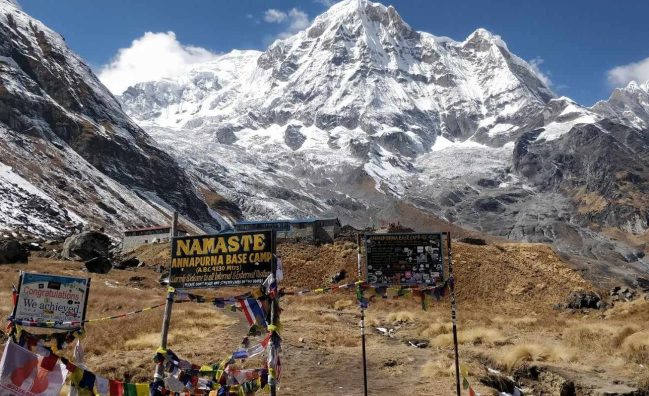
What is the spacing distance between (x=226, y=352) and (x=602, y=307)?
30575mm

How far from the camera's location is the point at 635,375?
17.7 meters

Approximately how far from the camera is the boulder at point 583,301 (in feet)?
134

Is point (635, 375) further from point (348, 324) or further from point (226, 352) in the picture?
point (348, 324)

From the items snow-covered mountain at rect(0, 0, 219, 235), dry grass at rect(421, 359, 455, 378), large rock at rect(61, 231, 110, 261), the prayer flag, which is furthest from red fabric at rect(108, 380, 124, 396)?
snow-covered mountain at rect(0, 0, 219, 235)

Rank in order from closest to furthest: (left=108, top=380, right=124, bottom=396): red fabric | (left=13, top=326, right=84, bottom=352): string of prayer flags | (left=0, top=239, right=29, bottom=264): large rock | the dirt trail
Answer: (left=108, top=380, right=124, bottom=396): red fabric, (left=13, top=326, right=84, bottom=352): string of prayer flags, the dirt trail, (left=0, top=239, right=29, bottom=264): large rock

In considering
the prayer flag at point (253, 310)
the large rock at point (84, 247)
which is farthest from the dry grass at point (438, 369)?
the large rock at point (84, 247)

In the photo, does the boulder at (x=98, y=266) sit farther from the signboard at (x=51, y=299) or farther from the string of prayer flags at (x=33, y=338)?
the signboard at (x=51, y=299)

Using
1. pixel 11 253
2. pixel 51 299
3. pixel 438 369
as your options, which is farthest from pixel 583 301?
pixel 11 253

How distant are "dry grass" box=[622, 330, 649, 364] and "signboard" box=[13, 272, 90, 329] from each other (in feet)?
58.9

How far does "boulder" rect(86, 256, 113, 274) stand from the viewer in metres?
54.0

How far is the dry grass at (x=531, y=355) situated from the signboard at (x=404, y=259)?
768 cm

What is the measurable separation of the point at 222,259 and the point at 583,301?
35637 millimetres

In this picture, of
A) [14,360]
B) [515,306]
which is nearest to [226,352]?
[14,360]

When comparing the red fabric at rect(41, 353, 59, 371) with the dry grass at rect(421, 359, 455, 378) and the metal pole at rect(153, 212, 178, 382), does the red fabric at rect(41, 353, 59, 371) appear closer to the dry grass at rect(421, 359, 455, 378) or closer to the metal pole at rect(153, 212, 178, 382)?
the metal pole at rect(153, 212, 178, 382)
